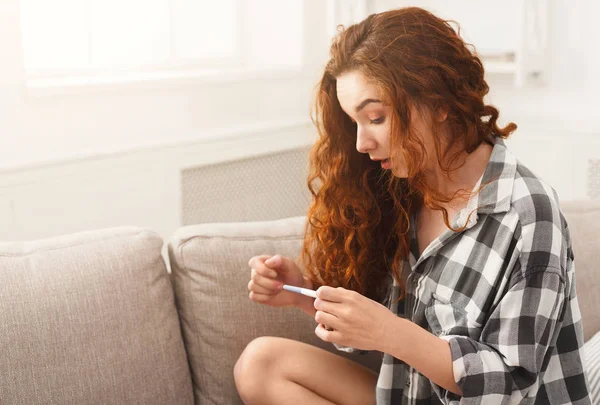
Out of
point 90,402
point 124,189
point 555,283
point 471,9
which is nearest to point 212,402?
point 90,402

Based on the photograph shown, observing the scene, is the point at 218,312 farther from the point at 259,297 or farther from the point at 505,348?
the point at 505,348

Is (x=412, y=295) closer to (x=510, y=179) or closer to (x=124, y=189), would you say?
(x=510, y=179)

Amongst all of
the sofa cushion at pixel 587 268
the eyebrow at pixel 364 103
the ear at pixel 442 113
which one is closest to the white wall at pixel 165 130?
the sofa cushion at pixel 587 268

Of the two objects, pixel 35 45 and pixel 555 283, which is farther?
pixel 35 45

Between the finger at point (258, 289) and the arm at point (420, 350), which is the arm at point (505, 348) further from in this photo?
the finger at point (258, 289)

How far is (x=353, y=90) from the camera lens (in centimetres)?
134

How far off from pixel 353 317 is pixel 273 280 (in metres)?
0.31

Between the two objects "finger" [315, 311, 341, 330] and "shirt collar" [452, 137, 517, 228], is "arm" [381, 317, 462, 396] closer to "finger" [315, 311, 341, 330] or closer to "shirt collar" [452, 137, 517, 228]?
"finger" [315, 311, 341, 330]

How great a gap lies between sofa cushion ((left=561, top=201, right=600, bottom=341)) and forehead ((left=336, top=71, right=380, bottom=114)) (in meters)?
0.73

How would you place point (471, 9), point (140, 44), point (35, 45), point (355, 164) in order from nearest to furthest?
1. point (355, 164)
2. point (35, 45)
3. point (140, 44)
4. point (471, 9)

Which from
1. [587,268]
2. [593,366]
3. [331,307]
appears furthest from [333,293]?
[587,268]

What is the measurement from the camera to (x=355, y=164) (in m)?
1.53

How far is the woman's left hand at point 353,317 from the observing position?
1.23m

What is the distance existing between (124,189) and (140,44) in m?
0.55
